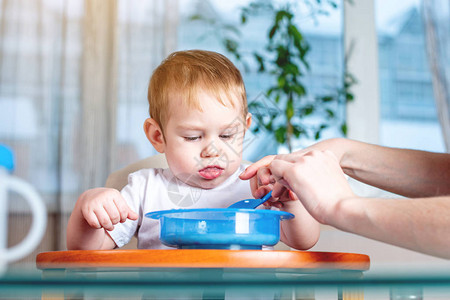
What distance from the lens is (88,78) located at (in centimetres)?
312

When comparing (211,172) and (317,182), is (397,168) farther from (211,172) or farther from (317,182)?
(317,182)

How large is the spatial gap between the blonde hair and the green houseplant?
1387 millimetres

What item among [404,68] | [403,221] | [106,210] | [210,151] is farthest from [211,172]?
[404,68]

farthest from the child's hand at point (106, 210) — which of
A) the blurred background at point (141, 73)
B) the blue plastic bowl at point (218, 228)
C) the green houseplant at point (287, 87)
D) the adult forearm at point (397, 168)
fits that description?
the blurred background at point (141, 73)

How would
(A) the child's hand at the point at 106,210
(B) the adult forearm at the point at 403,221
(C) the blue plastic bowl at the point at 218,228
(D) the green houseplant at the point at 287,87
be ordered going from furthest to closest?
(D) the green houseplant at the point at 287,87
(A) the child's hand at the point at 106,210
(C) the blue plastic bowl at the point at 218,228
(B) the adult forearm at the point at 403,221

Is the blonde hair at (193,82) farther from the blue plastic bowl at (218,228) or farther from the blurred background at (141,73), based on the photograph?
the blurred background at (141,73)

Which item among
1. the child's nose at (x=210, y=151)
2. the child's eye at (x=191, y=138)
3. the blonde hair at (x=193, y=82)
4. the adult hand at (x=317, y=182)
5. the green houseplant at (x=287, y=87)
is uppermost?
the green houseplant at (x=287, y=87)

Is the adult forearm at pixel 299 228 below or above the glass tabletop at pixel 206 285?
below

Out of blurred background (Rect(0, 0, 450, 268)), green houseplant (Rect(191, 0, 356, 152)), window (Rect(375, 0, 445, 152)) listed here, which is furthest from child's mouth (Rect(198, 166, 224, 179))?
window (Rect(375, 0, 445, 152))

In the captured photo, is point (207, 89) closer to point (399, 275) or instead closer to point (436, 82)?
point (399, 275)

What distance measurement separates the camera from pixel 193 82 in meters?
1.05

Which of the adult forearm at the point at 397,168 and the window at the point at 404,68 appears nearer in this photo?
the adult forearm at the point at 397,168

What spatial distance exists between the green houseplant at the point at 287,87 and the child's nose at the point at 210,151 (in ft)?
4.91

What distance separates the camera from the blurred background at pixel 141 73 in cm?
304
